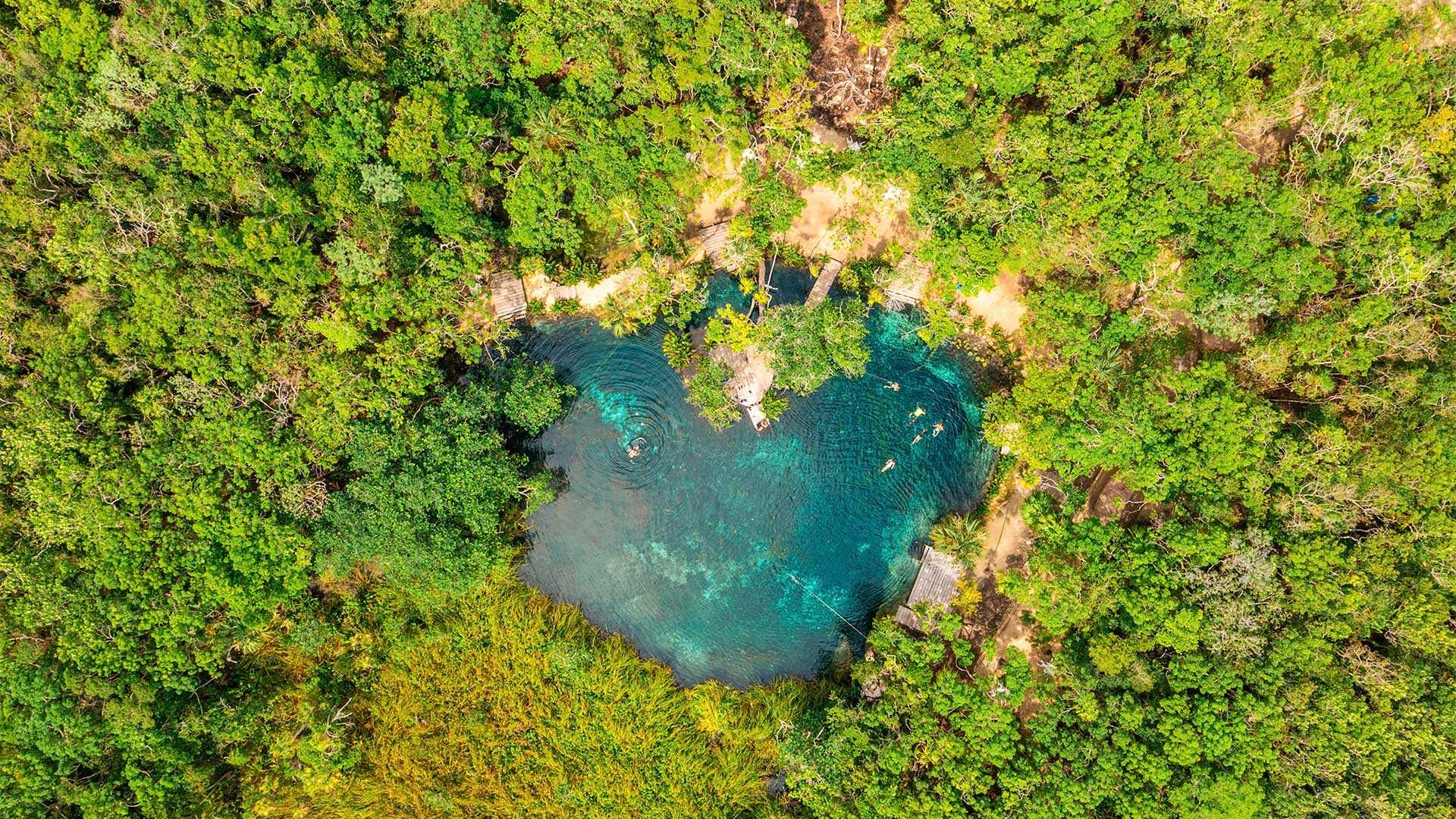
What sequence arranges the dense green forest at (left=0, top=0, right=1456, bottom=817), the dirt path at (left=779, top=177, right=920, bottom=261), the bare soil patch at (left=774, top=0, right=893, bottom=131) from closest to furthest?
the dense green forest at (left=0, top=0, right=1456, bottom=817) < the bare soil patch at (left=774, top=0, right=893, bottom=131) < the dirt path at (left=779, top=177, right=920, bottom=261)

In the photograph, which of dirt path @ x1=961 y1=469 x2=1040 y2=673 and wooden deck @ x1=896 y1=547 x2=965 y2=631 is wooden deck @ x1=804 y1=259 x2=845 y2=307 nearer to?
dirt path @ x1=961 y1=469 x2=1040 y2=673

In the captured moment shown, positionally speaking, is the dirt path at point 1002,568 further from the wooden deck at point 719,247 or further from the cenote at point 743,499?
the wooden deck at point 719,247

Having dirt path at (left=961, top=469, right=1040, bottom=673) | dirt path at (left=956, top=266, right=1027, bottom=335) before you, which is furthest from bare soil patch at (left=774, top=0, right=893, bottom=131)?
dirt path at (left=961, top=469, right=1040, bottom=673)

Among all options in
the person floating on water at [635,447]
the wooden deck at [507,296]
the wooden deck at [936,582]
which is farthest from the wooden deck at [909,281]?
the wooden deck at [507,296]

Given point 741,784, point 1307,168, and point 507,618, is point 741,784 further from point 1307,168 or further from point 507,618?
point 1307,168

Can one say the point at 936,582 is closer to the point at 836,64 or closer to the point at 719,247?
the point at 719,247

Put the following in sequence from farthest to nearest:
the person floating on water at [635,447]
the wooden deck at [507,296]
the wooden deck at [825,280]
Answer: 1. the person floating on water at [635,447]
2. the wooden deck at [825,280]
3. the wooden deck at [507,296]

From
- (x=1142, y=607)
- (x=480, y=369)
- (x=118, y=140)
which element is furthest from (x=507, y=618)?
(x=1142, y=607)
